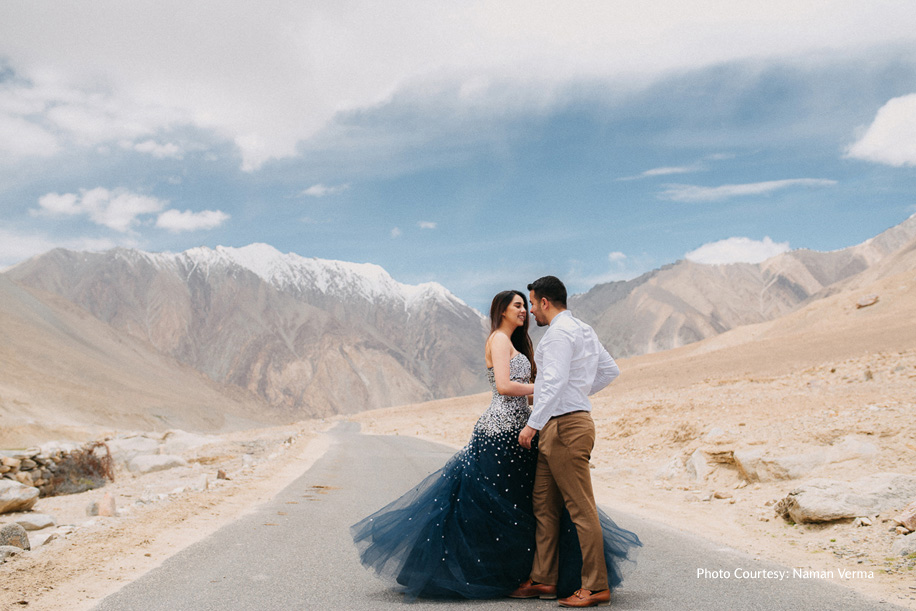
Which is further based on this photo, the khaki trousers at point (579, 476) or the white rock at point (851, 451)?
the white rock at point (851, 451)

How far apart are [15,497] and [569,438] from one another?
12.8 meters

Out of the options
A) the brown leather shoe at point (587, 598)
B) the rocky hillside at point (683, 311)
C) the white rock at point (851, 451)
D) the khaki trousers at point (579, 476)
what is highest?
the rocky hillside at point (683, 311)

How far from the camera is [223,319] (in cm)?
17700

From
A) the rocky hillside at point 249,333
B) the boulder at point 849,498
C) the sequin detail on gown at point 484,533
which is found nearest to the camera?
the sequin detail on gown at point 484,533

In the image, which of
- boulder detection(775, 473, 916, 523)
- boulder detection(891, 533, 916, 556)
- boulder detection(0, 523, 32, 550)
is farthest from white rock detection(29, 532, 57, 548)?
boulder detection(891, 533, 916, 556)

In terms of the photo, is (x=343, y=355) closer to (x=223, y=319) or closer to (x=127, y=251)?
(x=223, y=319)

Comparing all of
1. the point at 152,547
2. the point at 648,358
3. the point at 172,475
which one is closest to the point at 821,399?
the point at 152,547

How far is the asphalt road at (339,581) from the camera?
4.56 meters

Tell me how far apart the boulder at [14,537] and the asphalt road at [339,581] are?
6.02 ft

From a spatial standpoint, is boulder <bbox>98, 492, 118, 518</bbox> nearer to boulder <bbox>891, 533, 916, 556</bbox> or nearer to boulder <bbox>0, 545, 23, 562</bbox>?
boulder <bbox>0, 545, 23, 562</bbox>

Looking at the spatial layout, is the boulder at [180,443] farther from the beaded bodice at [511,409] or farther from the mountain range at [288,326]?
the mountain range at [288,326]

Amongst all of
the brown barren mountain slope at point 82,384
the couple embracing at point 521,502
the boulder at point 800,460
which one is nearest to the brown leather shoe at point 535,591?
the couple embracing at point 521,502

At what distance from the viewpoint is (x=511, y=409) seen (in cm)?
479

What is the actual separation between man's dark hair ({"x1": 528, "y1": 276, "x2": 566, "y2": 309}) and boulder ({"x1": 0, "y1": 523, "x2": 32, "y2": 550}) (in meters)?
A: 5.95
